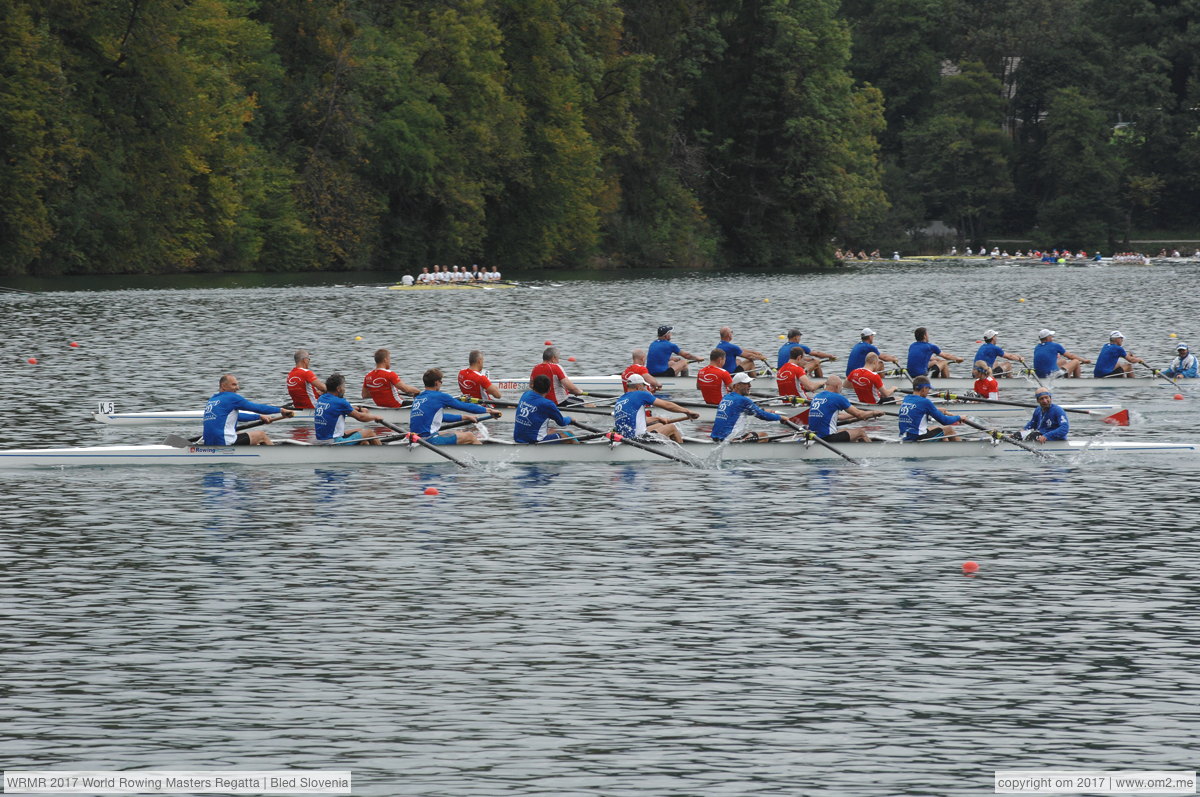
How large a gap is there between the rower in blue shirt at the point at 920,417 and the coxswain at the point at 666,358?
A: 326 inches

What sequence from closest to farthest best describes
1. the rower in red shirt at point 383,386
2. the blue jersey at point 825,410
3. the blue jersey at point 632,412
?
the blue jersey at point 632,412 → the blue jersey at point 825,410 → the rower in red shirt at point 383,386

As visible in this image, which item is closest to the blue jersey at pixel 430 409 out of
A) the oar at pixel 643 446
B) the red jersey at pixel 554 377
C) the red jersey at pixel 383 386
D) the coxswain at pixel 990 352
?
the red jersey at pixel 554 377

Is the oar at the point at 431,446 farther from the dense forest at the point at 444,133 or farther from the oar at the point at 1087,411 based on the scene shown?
the dense forest at the point at 444,133

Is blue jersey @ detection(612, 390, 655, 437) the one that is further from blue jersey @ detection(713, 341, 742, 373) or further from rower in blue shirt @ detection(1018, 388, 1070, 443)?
blue jersey @ detection(713, 341, 742, 373)

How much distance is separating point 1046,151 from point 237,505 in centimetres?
12562

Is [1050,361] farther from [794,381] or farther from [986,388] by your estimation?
[794,381]

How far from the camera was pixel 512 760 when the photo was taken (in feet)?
36.4

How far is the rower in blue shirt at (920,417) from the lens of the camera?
81.1ft

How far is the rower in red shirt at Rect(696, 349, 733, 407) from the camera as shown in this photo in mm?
27578

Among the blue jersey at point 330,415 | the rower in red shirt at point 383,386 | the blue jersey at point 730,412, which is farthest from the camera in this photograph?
the rower in red shirt at point 383,386

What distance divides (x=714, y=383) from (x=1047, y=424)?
5859 mm

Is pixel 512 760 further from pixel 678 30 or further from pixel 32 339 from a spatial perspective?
pixel 678 30

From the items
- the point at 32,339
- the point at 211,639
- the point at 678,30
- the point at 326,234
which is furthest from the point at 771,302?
the point at 211,639

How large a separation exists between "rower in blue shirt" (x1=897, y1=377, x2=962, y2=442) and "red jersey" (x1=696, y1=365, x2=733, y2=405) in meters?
3.73
